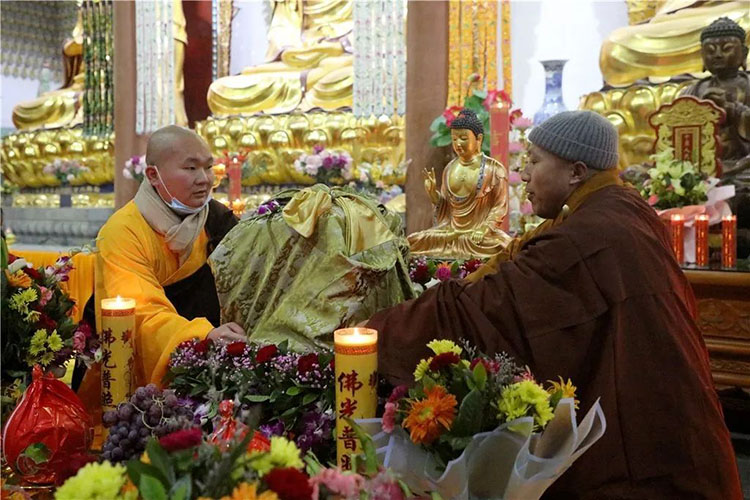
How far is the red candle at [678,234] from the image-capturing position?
3.71 m

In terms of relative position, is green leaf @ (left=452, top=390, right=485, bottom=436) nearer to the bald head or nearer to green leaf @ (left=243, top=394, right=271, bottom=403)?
green leaf @ (left=243, top=394, right=271, bottom=403)

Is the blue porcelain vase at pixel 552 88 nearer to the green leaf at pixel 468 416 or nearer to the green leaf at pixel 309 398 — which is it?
the green leaf at pixel 309 398

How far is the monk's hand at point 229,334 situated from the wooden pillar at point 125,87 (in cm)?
646

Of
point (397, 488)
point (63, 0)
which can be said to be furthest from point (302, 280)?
point (63, 0)

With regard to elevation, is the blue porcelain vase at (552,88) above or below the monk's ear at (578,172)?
above

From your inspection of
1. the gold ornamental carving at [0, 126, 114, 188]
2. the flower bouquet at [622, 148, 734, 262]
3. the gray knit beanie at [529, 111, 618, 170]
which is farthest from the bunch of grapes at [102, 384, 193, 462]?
the gold ornamental carving at [0, 126, 114, 188]

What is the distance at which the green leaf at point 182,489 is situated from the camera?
871 mm

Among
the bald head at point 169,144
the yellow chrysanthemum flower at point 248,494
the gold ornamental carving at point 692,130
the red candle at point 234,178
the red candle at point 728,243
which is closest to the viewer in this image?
the yellow chrysanthemum flower at point 248,494

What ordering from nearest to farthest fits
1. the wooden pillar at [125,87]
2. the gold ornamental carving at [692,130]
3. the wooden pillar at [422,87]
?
the gold ornamental carving at [692,130] → the wooden pillar at [422,87] → the wooden pillar at [125,87]

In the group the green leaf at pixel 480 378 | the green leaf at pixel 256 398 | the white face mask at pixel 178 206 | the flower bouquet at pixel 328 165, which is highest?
the flower bouquet at pixel 328 165

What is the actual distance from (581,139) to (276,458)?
1.23 metres

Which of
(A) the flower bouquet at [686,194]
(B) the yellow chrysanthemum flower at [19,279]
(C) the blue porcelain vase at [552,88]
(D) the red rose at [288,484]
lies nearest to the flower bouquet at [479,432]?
(D) the red rose at [288,484]

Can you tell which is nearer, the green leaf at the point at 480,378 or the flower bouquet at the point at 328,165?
the green leaf at the point at 480,378

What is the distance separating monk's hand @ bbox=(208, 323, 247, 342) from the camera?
6.26ft
